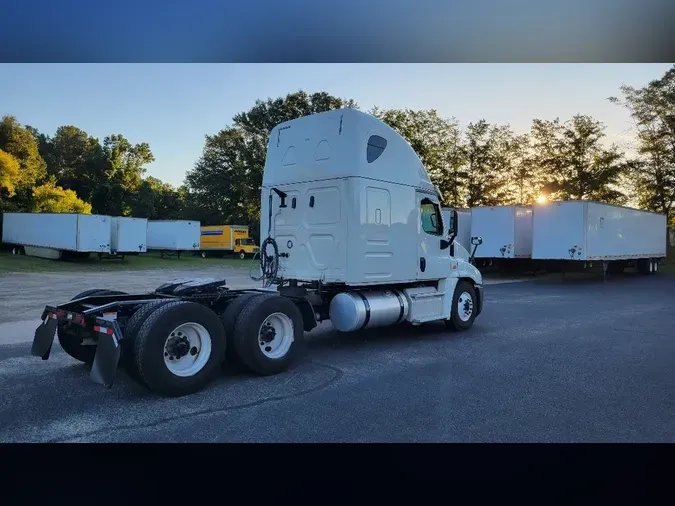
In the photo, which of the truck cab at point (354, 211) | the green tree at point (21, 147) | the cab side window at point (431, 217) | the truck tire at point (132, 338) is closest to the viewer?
the truck tire at point (132, 338)

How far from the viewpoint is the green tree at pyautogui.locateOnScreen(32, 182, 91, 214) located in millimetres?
21047

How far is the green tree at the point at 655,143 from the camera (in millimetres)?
27078

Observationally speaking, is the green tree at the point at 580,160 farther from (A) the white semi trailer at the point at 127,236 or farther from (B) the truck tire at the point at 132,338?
(B) the truck tire at the point at 132,338

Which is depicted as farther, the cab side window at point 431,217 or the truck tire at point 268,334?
the cab side window at point 431,217

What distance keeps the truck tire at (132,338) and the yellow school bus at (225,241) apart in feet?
106

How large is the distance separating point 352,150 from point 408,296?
2508 mm

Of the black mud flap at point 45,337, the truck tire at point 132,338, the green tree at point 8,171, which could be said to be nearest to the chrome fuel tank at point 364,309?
the truck tire at point 132,338

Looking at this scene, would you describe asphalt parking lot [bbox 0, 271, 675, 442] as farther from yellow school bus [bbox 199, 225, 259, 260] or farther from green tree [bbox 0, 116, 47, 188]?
yellow school bus [bbox 199, 225, 259, 260]

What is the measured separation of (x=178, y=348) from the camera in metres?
5.39

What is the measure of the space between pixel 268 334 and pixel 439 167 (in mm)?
27715

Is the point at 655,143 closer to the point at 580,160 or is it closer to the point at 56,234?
the point at 580,160

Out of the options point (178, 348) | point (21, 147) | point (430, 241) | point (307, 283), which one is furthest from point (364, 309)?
point (21, 147)

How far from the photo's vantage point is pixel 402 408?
5027mm
